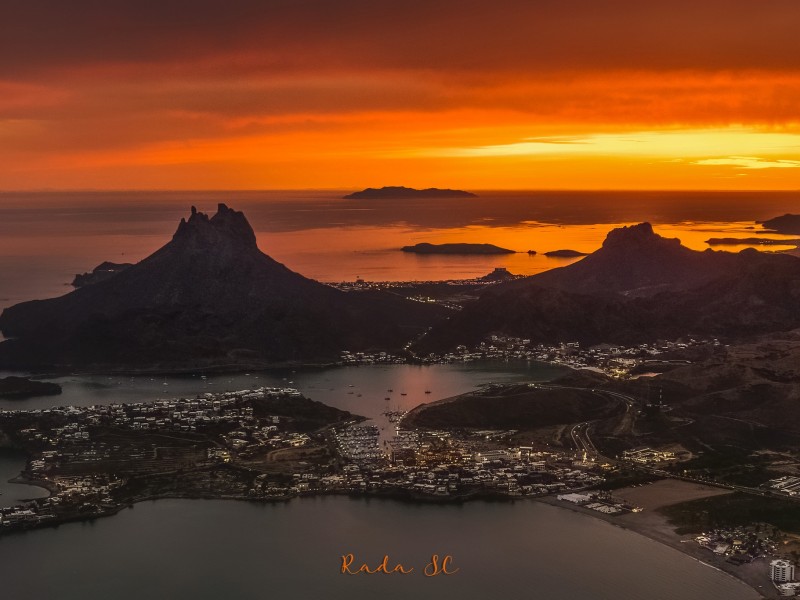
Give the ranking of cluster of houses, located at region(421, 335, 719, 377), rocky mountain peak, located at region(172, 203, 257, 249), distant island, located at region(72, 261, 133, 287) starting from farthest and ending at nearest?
distant island, located at region(72, 261, 133, 287) → rocky mountain peak, located at region(172, 203, 257, 249) → cluster of houses, located at region(421, 335, 719, 377)

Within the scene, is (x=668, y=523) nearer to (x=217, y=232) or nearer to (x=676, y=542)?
(x=676, y=542)

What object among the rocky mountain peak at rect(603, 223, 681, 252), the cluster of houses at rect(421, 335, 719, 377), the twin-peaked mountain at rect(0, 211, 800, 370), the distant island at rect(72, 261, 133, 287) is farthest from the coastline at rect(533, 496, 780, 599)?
the distant island at rect(72, 261, 133, 287)

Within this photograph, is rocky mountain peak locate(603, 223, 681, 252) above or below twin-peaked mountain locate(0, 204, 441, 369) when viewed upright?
above

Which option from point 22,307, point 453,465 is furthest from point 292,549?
point 22,307

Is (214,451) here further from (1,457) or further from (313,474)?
(1,457)

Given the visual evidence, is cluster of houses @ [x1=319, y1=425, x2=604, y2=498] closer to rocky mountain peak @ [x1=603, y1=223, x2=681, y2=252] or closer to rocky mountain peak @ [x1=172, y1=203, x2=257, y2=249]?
rocky mountain peak @ [x1=172, y1=203, x2=257, y2=249]

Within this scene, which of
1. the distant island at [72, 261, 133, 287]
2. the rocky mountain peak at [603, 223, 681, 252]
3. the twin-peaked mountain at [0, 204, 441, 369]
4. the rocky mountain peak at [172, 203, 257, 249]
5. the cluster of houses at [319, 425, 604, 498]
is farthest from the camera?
the distant island at [72, 261, 133, 287]

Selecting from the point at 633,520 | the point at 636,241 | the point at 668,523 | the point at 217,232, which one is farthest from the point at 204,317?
the point at 668,523

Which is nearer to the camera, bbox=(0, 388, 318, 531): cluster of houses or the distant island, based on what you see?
bbox=(0, 388, 318, 531): cluster of houses

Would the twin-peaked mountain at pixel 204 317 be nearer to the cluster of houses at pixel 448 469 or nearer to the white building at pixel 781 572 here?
the cluster of houses at pixel 448 469
